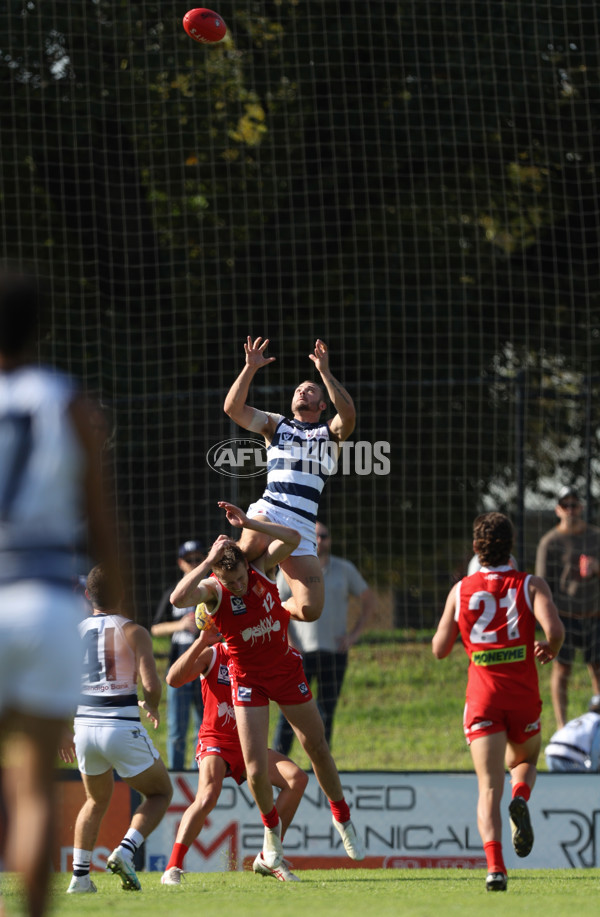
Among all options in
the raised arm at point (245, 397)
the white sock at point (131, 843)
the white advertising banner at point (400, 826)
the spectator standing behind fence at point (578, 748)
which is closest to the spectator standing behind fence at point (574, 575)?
the spectator standing behind fence at point (578, 748)

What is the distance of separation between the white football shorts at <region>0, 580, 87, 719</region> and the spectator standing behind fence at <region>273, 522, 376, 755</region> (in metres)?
7.24

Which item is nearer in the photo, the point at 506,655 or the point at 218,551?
the point at 506,655

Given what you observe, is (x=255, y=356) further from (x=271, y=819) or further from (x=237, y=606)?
(x=271, y=819)

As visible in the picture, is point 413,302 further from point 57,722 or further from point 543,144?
point 57,722

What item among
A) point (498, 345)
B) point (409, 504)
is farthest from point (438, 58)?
point (409, 504)

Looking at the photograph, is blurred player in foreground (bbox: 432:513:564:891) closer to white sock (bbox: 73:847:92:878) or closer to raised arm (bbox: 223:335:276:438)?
raised arm (bbox: 223:335:276:438)

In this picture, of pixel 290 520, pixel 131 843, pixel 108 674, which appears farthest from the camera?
pixel 290 520

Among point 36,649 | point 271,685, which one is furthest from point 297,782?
point 36,649

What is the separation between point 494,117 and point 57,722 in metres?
13.5

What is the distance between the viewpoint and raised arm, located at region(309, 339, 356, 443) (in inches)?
291

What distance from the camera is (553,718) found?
13445 mm

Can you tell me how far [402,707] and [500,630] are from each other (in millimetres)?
7597

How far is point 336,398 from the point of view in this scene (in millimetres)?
7508

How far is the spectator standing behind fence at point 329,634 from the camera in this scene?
1060cm
